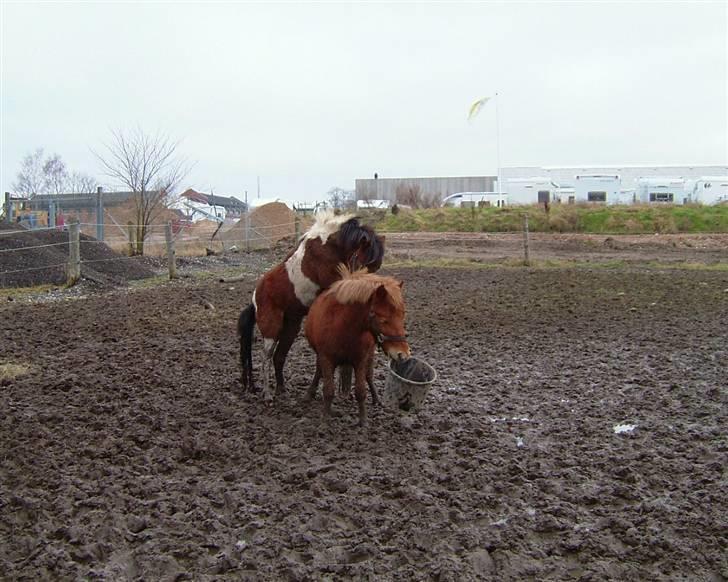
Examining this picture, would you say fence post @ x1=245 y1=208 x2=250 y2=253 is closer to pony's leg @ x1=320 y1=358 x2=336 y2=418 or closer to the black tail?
the black tail

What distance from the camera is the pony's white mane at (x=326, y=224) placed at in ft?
18.8

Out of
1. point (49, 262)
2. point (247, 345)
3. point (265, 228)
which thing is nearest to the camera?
point (247, 345)

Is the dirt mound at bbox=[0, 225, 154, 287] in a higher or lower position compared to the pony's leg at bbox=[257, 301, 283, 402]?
higher

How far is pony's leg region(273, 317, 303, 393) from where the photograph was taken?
5.99 meters

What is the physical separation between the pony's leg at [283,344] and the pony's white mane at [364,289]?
972mm

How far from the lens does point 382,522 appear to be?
11.3 ft

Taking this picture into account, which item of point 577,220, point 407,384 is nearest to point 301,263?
point 407,384

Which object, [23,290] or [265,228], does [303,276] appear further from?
[265,228]

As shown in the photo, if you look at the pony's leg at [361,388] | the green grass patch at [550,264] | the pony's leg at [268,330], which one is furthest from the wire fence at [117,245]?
the pony's leg at [361,388]

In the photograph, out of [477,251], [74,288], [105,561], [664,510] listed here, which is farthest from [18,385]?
[477,251]

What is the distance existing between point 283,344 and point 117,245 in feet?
50.3

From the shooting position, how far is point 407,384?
479cm

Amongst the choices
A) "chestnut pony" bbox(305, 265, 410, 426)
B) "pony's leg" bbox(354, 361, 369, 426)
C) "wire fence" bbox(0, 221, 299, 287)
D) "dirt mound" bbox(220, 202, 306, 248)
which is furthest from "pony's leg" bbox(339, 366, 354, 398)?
"dirt mound" bbox(220, 202, 306, 248)

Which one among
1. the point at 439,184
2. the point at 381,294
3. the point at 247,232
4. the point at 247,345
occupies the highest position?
the point at 439,184
